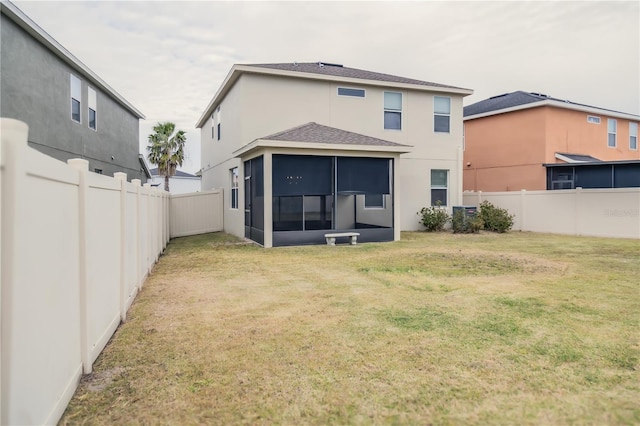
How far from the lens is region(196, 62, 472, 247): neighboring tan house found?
12844 mm

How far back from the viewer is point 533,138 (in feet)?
68.8

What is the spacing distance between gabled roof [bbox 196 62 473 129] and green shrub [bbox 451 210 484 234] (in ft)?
18.2

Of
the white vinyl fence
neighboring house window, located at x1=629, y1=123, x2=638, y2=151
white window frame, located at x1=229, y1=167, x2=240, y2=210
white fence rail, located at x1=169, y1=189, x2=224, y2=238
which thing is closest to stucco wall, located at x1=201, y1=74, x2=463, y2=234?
white window frame, located at x1=229, y1=167, x2=240, y2=210

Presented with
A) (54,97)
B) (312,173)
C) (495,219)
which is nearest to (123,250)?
(312,173)

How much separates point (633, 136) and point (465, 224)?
16.6 m

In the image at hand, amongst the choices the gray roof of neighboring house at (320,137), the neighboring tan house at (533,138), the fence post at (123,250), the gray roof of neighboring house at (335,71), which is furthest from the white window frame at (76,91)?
the neighboring tan house at (533,138)

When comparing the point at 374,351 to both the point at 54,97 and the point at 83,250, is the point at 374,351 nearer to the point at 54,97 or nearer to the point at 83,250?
the point at 83,250

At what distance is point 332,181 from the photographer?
13258 millimetres

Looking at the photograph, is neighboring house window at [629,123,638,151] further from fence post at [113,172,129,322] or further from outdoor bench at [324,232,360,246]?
fence post at [113,172,129,322]

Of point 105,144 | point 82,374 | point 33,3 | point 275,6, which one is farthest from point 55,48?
point 82,374

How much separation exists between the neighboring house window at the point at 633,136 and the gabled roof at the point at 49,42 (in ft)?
95.4

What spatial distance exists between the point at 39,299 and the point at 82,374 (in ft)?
4.91

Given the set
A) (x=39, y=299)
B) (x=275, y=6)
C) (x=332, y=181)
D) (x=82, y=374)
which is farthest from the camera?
(x=275, y=6)

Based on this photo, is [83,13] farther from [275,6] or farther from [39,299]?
[39,299]
